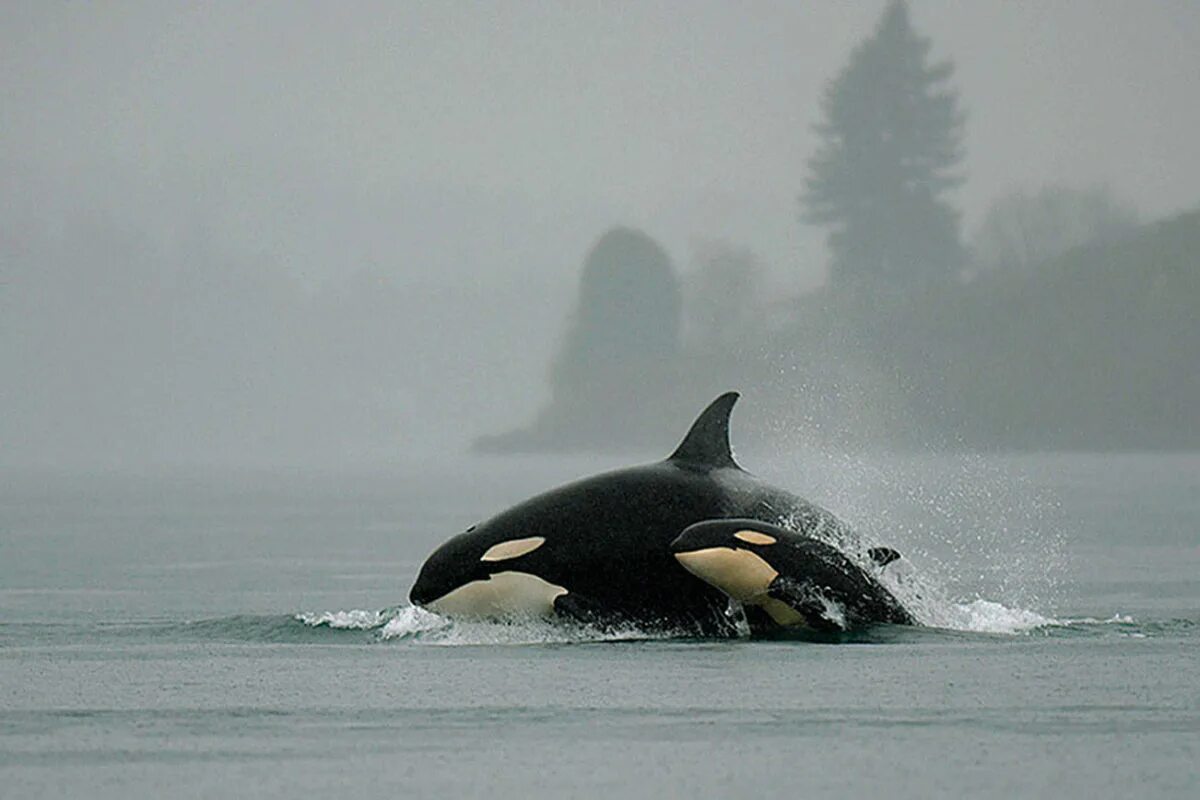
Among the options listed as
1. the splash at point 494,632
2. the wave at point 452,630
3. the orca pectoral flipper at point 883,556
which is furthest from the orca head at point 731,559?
the orca pectoral flipper at point 883,556

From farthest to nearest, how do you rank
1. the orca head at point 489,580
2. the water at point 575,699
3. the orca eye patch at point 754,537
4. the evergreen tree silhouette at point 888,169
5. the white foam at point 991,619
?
the evergreen tree silhouette at point 888,169
the white foam at point 991,619
the orca head at point 489,580
the orca eye patch at point 754,537
the water at point 575,699

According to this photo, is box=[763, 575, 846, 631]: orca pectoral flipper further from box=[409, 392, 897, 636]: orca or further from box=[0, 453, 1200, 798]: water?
box=[409, 392, 897, 636]: orca

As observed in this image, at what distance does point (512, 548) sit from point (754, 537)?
1.95 metres

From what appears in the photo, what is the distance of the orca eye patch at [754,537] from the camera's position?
1844 cm

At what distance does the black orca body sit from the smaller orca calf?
13.6 inches

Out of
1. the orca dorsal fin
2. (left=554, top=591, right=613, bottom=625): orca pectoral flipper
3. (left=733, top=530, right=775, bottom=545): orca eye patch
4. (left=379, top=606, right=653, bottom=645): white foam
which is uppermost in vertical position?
the orca dorsal fin

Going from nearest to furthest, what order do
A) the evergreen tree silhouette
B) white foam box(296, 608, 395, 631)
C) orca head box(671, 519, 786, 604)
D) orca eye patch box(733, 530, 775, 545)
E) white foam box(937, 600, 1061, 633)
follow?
orca head box(671, 519, 786, 604) → orca eye patch box(733, 530, 775, 545) → white foam box(937, 600, 1061, 633) → white foam box(296, 608, 395, 631) → the evergreen tree silhouette

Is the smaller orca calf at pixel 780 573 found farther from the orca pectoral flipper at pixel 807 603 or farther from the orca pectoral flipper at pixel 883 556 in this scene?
the orca pectoral flipper at pixel 883 556

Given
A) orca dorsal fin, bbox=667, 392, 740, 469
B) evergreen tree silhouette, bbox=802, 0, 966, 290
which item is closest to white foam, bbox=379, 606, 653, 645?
orca dorsal fin, bbox=667, 392, 740, 469

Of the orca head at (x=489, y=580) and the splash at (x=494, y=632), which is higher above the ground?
the orca head at (x=489, y=580)

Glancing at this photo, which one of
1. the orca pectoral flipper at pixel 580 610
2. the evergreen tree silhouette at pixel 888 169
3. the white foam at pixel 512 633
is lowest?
the white foam at pixel 512 633

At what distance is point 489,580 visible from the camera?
19031mm

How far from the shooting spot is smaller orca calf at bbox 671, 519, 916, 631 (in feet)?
60.2

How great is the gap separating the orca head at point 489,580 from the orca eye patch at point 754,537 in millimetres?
1490
